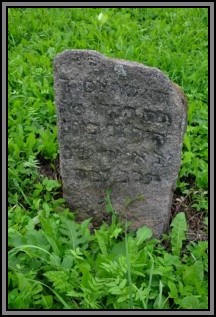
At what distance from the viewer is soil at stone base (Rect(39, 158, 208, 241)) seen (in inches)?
107

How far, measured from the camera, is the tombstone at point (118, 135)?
90.5 inches

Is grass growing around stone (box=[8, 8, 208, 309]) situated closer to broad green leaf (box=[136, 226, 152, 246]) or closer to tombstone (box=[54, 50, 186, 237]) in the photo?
broad green leaf (box=[136, 226, 152, 246])

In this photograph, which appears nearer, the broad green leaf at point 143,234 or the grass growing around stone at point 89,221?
the grass growing around stone at point 89,221

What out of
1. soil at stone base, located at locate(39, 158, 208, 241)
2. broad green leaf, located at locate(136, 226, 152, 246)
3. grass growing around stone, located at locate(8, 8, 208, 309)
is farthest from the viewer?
soil at stone base, located at locate(39, 158, 208, 241)

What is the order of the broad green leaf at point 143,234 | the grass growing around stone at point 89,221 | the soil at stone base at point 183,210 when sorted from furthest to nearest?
the soil at stone base at point 183,210
the broad green leaf at point 143,234
the grass growing around stone at point 89,221

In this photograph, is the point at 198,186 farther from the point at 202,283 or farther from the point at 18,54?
the point at 18,54

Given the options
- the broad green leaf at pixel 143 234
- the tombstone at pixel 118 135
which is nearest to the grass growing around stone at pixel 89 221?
the broad green leaf at pixel 143 234

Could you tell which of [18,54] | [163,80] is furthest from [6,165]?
[18,54]

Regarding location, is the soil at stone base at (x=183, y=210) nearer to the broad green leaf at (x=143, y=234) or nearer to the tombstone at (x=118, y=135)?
the tombstone at (x=118, y=135)

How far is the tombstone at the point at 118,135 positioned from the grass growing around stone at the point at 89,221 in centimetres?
11

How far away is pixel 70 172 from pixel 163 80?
0.74 metres

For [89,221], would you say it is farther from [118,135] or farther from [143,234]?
[118,135]

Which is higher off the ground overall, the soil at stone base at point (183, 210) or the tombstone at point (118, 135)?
the tombstone at point (118, 135)

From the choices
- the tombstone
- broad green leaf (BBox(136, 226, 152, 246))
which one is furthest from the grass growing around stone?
the tombstone
